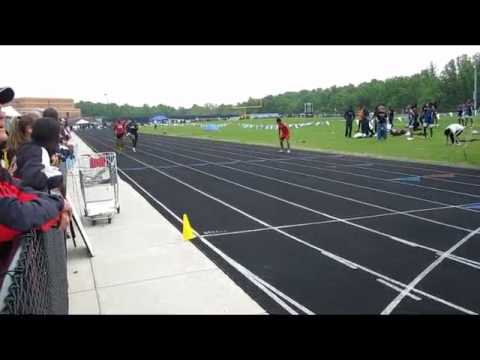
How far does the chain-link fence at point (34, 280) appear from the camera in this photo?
2087mm

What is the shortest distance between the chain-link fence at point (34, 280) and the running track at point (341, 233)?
215 centimetres

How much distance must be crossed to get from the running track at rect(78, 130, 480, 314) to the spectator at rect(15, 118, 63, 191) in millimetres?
2478

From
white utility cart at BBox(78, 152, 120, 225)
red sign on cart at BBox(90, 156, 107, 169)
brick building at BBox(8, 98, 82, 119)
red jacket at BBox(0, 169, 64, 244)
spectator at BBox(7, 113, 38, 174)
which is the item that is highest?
brick building at BBox(8, 98, 82, 119)

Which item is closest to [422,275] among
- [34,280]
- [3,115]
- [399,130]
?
[34,280]

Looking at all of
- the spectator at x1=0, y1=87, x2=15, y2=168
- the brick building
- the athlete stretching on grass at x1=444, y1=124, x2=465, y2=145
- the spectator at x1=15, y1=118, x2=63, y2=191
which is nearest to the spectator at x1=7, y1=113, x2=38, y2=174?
the spectator at x1=15, y1=118, x2=63, y2=191

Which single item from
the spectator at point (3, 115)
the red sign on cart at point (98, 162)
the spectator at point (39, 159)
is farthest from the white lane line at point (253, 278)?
the spectator at point (3, 115)

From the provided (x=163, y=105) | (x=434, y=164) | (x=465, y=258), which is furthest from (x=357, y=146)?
(x=163, y=105)

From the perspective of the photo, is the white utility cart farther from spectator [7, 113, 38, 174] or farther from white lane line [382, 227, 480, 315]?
white lane line [382, 227, 480, 315]

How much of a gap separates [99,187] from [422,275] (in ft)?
21.9

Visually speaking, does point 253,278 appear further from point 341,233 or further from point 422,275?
point 341,233

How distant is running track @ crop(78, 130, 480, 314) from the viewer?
4.82 metres
